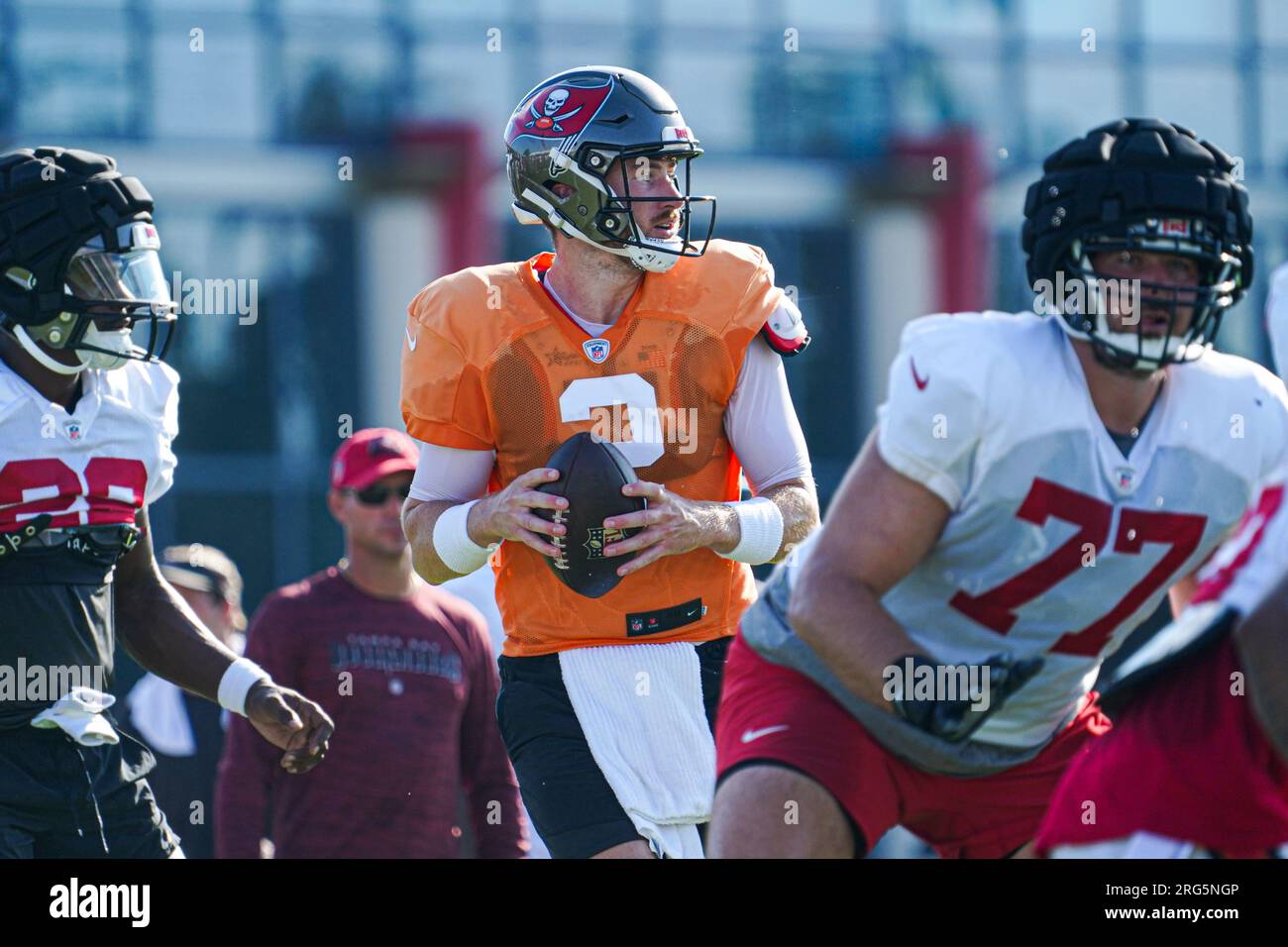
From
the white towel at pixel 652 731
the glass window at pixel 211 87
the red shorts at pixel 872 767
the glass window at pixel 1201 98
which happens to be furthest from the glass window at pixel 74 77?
the red shorts at pixel 872 767

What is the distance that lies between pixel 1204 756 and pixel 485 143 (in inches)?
412

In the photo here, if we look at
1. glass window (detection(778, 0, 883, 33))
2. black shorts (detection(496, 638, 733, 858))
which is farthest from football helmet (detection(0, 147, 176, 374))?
glass window (detection(778, 0, 883, 33))

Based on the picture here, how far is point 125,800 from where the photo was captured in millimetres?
4453

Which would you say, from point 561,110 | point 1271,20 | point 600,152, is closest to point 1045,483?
point 600,152

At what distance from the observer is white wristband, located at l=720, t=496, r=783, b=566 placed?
14.3 ft

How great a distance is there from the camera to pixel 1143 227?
3.60 metres

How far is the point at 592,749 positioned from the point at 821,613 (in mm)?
955

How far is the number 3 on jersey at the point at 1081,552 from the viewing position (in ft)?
11.7

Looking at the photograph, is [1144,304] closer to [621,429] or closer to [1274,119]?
[621,429]

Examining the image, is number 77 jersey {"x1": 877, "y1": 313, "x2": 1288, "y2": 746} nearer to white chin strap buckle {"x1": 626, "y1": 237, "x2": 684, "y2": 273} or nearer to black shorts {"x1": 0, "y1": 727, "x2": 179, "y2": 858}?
white chin strap buckle {"x1": 626, "y1": 237, "x2": 684, "y2": 273}

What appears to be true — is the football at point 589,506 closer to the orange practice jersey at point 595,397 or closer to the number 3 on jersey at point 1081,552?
the orange practice jersey at point 595,397

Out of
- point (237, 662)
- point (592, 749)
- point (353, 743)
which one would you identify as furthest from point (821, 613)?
point (353, 743)

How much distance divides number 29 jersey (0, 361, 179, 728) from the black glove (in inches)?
74.9
